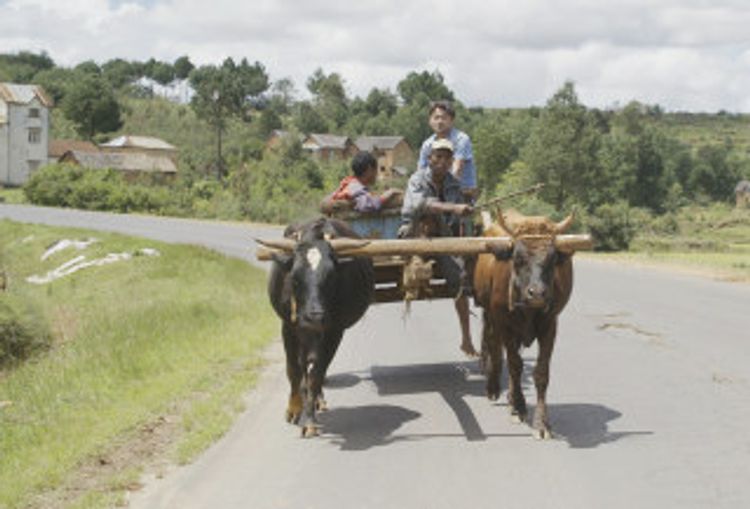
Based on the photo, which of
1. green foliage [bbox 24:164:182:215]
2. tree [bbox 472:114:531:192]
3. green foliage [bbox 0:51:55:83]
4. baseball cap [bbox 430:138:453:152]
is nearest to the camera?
baseball cap [bbox 430:138:453:152]

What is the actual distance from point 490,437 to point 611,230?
3280cm

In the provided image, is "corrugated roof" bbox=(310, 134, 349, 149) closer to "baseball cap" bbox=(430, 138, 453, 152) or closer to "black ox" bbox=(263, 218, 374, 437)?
"baseball cap" bbox=(430, 138, 453, 152)

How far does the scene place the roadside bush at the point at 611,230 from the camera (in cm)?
3931

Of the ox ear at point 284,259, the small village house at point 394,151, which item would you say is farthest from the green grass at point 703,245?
the small village house at point 394,151

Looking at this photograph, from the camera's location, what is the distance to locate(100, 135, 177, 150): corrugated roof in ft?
339

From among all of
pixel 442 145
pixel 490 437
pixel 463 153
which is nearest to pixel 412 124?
pixel 463 153

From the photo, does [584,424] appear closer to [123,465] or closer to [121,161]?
[123,465]

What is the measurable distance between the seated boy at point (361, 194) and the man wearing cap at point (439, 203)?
1.40 feet

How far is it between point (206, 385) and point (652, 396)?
4.63 meters

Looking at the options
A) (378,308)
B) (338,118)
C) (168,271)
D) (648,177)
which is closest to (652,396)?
(378,308)

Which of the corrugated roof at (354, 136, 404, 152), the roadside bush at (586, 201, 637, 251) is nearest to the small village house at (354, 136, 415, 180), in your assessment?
the corrugated roof at (354, 136, 404, 152)

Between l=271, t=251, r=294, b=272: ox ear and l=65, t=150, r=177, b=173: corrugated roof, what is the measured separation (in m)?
76.1

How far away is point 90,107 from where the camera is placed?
112m

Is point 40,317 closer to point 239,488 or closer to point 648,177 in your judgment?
point 239,488
